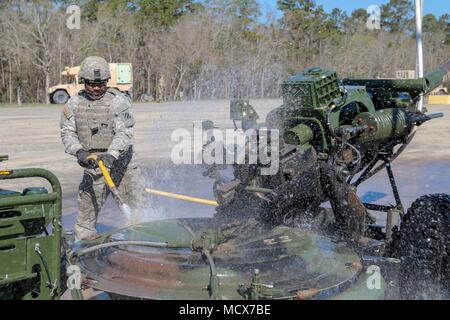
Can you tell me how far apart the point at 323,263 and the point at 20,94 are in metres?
47.2

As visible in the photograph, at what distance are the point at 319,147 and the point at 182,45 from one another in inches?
1589

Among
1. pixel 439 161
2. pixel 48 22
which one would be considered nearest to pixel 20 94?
pixel 48 22

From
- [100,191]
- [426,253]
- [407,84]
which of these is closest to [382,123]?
[407,84]

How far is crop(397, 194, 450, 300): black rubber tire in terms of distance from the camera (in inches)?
157

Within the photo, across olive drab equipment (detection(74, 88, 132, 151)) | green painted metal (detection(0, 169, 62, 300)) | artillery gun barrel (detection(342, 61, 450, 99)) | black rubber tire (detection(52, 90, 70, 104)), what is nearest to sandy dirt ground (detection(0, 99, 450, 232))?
olive drab equipment (detection(74, 88, 132, 151))

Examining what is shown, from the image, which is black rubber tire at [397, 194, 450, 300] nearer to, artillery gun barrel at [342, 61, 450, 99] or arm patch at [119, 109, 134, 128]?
artillery gun barrel at [342, 61, 450, 99]

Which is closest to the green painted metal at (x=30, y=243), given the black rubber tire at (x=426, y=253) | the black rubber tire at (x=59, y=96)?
the black rubber tire at (x=426, y=253)

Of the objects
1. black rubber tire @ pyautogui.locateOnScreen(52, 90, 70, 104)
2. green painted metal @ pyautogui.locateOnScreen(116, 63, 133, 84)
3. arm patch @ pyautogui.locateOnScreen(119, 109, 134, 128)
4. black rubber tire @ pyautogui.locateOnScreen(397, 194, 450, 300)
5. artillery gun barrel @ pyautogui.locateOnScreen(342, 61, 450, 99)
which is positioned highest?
green painted metal @ pyautogui.locateOnScreen(116, 63, 133, 84)

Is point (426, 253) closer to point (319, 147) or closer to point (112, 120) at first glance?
point (319, 147)

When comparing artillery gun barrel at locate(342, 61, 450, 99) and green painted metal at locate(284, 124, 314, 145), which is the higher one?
artillery gun barrel at locate(342, 61, 450, 99)

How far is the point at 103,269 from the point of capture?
335cm

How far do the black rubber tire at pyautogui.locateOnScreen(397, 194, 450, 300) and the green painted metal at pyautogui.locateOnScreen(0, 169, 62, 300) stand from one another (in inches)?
83.2

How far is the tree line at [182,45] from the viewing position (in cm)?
3238
